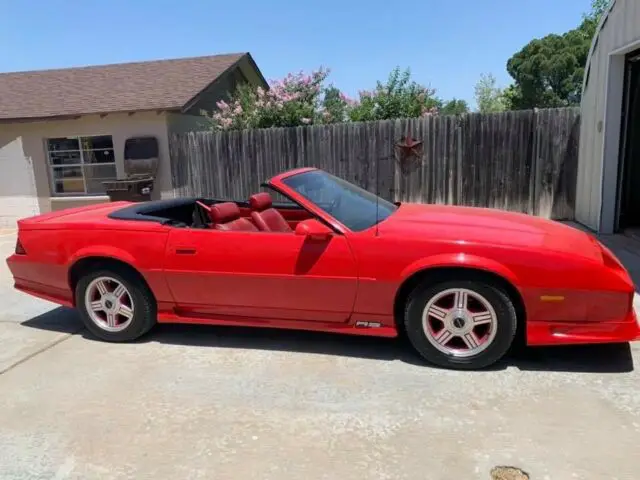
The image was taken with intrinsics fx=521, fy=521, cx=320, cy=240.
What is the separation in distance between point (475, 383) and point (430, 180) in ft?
23.6

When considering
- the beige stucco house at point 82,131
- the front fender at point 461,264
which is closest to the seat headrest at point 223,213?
the front fender at point 461,264

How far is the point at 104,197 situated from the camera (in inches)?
509

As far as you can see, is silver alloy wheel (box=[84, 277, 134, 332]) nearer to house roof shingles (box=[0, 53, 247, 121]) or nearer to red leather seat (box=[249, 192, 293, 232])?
red leather seat (box=[249, 192, 293, 232])

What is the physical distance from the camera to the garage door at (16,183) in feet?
43.3

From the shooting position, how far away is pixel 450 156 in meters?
10.1

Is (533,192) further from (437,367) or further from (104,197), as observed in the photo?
(104,197)

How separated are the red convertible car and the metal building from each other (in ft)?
14.8

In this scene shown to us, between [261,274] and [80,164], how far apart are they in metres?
11.0

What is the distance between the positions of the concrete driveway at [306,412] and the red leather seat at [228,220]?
3.15ft

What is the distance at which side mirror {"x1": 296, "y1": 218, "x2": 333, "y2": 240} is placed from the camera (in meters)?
3.72

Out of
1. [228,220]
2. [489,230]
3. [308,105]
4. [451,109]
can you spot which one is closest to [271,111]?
[308,105]

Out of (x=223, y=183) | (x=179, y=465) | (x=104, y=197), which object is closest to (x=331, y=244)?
(x=179, y=465)

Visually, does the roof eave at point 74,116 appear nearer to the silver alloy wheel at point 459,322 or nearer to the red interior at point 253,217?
the red interior at point 253,217

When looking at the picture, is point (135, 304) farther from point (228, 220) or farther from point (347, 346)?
point (347, 346)
